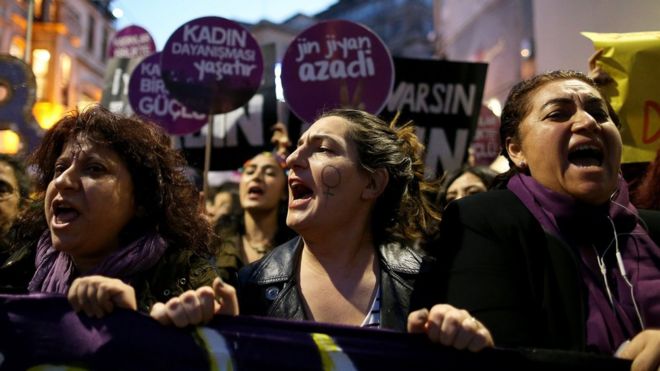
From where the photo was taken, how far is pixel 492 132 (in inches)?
250

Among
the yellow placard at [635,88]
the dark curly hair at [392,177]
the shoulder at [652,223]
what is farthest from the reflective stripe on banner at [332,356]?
the yellow placard at [635,88]

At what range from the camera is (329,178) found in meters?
2.21

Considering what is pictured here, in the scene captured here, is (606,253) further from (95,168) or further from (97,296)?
(95,168)

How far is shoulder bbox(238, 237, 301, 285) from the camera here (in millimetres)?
2219

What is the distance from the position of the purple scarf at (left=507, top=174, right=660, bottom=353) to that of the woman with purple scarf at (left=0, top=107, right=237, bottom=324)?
3.50ft

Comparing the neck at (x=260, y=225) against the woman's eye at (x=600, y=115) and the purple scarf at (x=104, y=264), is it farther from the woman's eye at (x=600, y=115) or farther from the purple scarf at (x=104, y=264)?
the woman's eye at (x=600, y=115)

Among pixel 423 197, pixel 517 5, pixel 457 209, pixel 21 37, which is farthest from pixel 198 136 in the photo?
pixel 21 37

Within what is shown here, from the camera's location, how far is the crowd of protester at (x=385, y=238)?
1.69m

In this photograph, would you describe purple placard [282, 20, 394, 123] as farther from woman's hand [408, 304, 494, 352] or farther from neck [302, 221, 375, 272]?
woman's hand [408, 304, 494, 352]

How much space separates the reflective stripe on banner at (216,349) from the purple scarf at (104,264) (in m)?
0.47

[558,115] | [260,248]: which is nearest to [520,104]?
[558,115]

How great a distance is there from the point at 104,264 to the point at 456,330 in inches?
44.6

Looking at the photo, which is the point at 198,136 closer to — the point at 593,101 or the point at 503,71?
the point at 593,101

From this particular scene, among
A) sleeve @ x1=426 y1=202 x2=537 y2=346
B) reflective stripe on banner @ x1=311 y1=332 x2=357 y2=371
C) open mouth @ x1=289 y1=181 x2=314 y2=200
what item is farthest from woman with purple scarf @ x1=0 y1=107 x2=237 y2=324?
sleeve @ x1=426 y1=202 x2=537 y2=346
